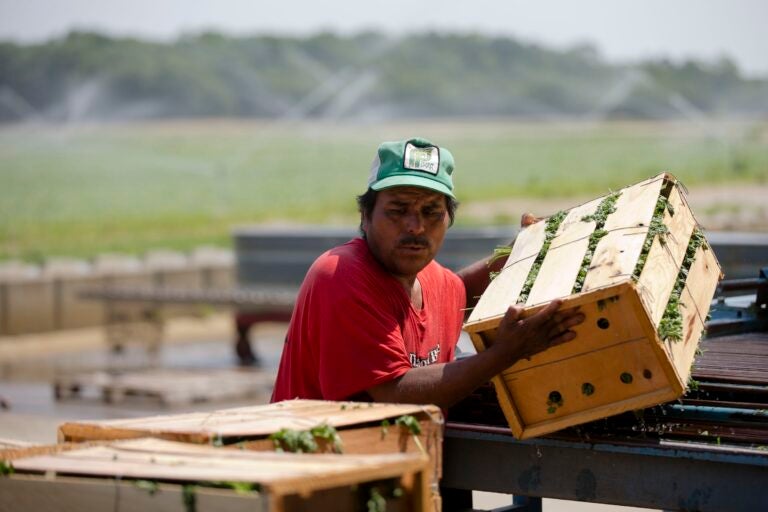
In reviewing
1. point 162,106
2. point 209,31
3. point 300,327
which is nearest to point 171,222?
point 300,327

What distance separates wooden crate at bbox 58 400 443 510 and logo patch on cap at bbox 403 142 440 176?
0.87m

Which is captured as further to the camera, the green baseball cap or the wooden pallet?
the wooden pallet

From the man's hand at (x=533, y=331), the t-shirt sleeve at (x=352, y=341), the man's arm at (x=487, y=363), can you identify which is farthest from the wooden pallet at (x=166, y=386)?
the man's hand at (x=533, y=331)

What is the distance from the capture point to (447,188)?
13.0 feet

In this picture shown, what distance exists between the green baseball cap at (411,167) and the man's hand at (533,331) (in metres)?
0.58

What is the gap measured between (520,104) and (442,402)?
9452 cm

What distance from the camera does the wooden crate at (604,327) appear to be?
345cm

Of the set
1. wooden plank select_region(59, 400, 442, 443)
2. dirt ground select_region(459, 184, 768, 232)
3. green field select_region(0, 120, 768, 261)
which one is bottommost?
wooden plank select_region(59, 400, 442, 443)

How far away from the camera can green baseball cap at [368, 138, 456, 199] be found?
391cm

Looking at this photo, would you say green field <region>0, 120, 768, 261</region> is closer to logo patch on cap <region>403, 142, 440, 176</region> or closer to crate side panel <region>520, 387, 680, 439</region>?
logo patch on cap <region>403, 142, 440, 176</region>

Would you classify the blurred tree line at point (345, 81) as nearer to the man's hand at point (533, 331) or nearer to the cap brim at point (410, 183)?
the cap brim at point (410, 183)

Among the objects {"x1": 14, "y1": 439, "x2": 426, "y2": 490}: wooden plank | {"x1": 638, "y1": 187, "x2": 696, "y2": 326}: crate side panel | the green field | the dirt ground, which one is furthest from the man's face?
the green field

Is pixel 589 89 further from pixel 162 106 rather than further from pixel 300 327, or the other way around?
pixel 300 327

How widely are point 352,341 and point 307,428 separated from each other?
2.06 ft
